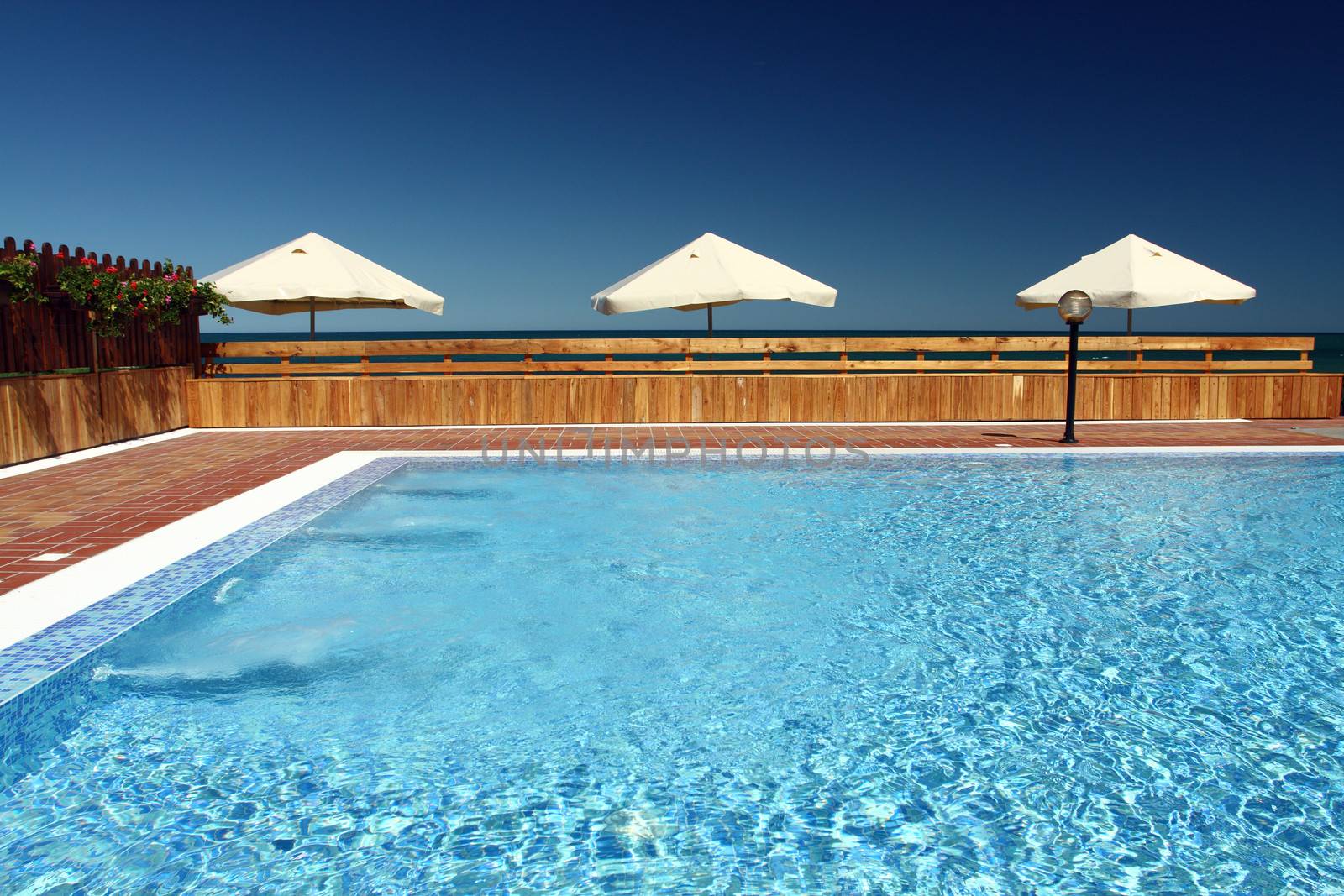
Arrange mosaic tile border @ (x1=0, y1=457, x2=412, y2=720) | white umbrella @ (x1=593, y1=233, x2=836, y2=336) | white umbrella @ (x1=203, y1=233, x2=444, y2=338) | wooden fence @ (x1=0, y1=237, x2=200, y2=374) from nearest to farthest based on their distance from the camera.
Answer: mosaic tile border @ (x1=0, y1=457, x2=412, y2=720)
wooden fence @ (x1=0, y1=237, x2=200, y2=374)
white umbrella @ (x1=203, y1=233, x2=444, y2=338)
white umbrella @ (x1=593, y1=233, x2=836, y2=336)

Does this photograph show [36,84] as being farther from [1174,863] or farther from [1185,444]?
[1174,863]

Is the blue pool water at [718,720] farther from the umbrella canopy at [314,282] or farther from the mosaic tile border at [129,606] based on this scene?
the umbrella canopy at [314,282]

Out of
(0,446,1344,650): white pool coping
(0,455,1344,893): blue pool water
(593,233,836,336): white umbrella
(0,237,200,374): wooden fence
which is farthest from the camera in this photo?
(593,233,836,336): white umbrella

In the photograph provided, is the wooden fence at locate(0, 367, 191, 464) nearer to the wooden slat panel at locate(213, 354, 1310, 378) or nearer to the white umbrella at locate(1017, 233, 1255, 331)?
the wooden slat panel at locate(213, 354, 1310, 378)

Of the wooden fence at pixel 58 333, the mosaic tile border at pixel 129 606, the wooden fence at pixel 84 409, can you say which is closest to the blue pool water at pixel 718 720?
the mosaic tile border at pixel 129 606

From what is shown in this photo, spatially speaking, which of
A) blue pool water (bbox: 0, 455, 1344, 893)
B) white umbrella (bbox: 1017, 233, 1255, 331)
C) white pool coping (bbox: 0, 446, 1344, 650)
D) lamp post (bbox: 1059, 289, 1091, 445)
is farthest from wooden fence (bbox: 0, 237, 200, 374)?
white umbrella (bbox: 1017, 233, 1255, 331)

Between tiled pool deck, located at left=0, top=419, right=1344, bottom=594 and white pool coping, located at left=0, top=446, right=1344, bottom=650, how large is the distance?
0.14m

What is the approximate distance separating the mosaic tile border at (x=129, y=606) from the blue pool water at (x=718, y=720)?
0.42 ft

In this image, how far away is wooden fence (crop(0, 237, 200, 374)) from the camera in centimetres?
786

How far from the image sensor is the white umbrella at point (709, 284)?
1080 centimetres

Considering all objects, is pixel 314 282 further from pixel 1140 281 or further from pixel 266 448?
pixel 1140 281

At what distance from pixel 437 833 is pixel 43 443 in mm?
8199

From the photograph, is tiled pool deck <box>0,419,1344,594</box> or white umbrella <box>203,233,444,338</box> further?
white umbrella <box>203,233,444,338</box>

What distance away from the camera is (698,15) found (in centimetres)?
2339
